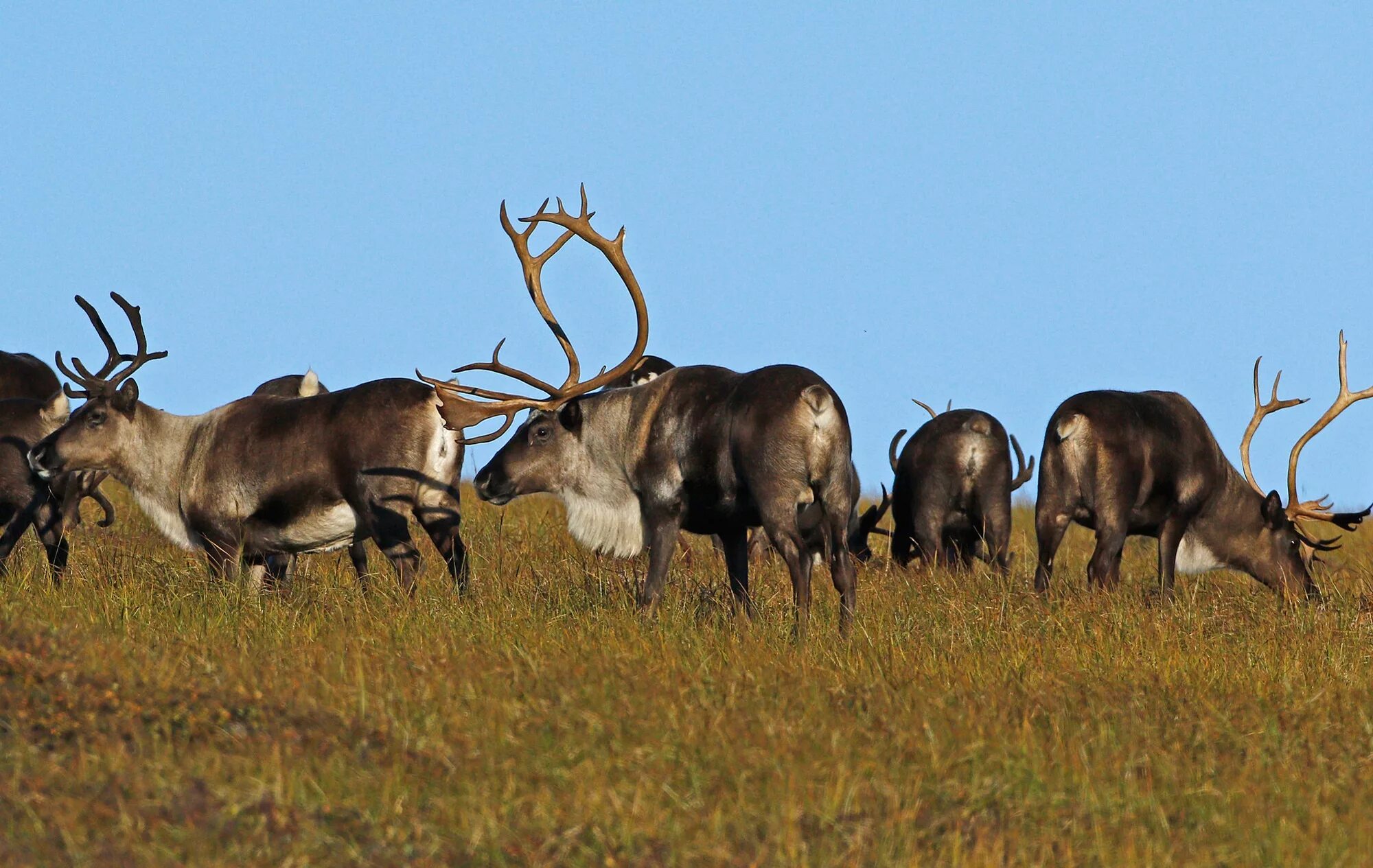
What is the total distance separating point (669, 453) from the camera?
29.3ft

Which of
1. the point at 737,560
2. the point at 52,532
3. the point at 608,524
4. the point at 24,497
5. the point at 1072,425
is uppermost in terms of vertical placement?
the point at 1072,425

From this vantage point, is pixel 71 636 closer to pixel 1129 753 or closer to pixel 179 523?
pixel 179 523

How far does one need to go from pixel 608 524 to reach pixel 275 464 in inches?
81.8

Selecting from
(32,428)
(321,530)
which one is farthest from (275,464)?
(32,428)

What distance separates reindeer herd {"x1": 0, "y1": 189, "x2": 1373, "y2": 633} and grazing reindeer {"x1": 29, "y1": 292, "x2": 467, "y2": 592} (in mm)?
13

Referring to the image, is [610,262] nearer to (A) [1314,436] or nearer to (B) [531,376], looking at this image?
(B) [531,376]

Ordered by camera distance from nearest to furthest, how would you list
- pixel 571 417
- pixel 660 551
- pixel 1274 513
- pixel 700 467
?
pixel 700 467, pixel 660 551, pixel 571 417, pixel 1274 513

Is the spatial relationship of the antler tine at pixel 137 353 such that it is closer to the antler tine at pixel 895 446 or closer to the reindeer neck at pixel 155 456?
the reindeer neck at pixel 155 456

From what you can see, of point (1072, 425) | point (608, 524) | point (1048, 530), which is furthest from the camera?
point (1048, 530)

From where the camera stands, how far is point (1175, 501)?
36.3 ft

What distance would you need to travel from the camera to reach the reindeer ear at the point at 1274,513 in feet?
37.6

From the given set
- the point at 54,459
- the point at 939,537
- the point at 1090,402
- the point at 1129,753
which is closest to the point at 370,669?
the point at 1129,753

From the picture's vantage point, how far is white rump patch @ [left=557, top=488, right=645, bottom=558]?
938 centimetres

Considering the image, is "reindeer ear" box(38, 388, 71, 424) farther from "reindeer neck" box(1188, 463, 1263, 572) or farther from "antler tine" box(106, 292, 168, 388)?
"reindeer neck" box(1188, 463, 1263, 572)
